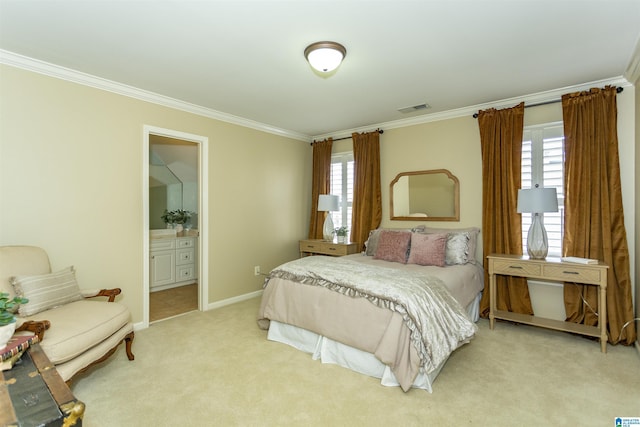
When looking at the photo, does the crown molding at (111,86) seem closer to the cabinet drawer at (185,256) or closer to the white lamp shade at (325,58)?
the white lamp shade at (325,58)

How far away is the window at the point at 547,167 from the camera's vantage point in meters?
3.38

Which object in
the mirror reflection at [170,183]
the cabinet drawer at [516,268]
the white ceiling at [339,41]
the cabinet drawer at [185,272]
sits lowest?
the cabinet drawer at [185,272]

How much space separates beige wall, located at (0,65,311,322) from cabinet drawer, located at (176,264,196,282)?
151cm

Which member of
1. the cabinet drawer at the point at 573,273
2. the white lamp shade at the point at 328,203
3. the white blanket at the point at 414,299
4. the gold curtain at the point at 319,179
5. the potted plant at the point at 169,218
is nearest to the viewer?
the white blanket at the point at 414,299

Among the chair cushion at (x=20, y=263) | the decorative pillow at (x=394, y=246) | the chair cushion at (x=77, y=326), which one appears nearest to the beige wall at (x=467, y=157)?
the decorative pillow at (x=394, y=246)

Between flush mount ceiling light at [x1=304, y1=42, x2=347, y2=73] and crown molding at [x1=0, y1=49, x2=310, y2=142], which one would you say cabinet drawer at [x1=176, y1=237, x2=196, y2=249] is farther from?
flush mount ceiling light at [x1=304, y1=42, x2=347, y2=73]

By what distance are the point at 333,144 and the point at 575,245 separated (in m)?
3.49

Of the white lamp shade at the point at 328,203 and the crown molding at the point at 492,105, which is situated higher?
the crown molding at the point at 492,105

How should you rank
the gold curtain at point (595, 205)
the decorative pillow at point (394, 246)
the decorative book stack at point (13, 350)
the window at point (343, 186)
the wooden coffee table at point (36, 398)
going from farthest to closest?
the window at point (343, 186) → the decorative pillow at point (394, 246) → the gold curtain at point (595, 205) → the decorative book stack at point (13, 350) → the wooden coffee table at point (36, 398)

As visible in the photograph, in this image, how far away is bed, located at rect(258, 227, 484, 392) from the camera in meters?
2.25

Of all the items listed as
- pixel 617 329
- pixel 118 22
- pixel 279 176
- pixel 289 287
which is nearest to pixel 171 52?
pixel 118 22

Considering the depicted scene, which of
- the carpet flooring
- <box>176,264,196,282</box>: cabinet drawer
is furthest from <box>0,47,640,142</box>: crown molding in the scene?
<box>176,264,196,282</box>: cabinet drawer

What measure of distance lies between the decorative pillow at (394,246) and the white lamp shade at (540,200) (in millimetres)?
1225

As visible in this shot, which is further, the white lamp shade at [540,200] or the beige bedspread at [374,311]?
the white lamp shade at [540,200]
